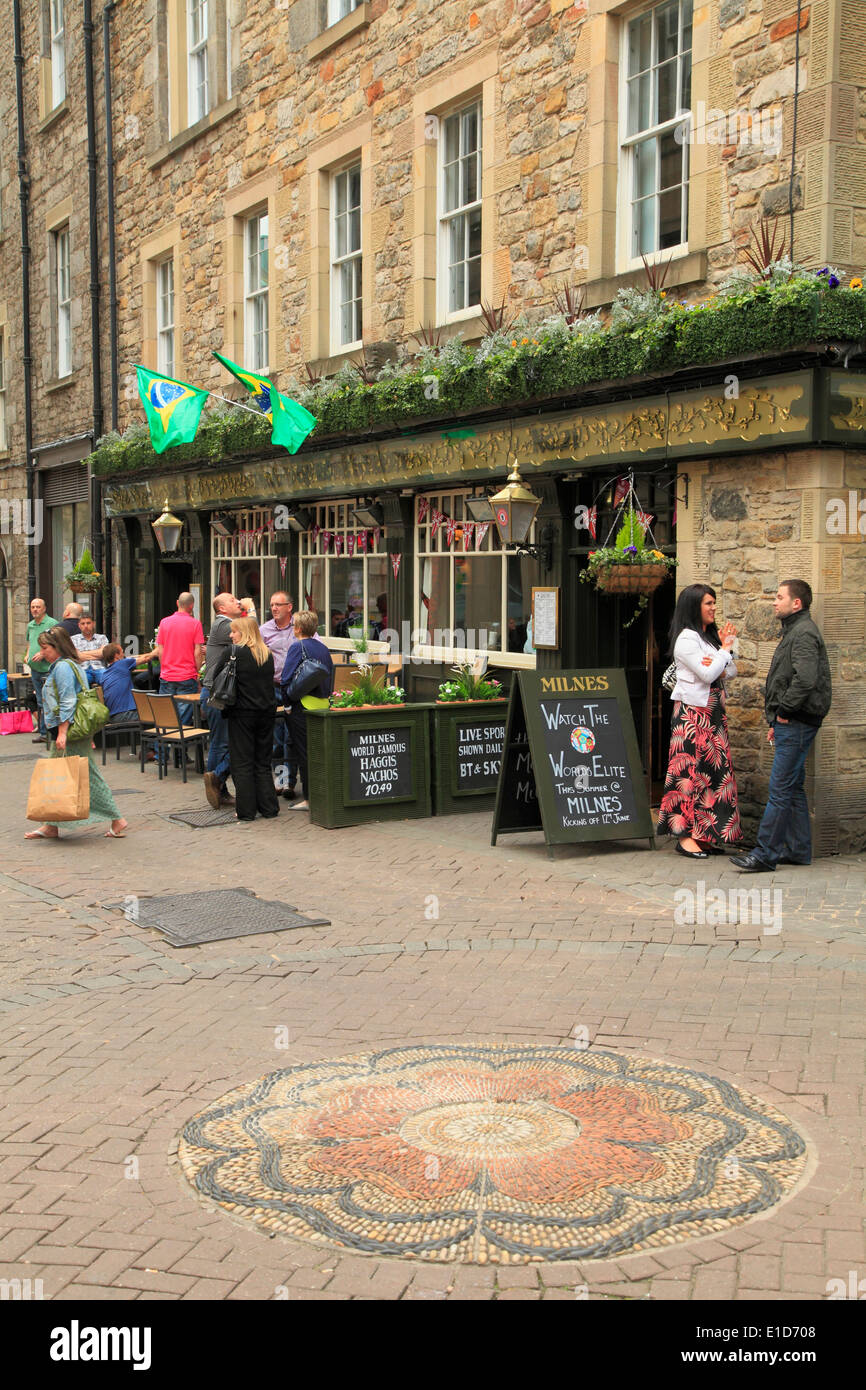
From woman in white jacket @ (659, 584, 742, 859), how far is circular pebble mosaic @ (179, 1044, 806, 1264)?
13.3 ft

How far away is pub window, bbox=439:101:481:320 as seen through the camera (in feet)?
41.1

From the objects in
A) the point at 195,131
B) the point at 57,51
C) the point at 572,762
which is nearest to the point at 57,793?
the point at 572,762

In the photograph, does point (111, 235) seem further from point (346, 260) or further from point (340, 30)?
point (340, 30)

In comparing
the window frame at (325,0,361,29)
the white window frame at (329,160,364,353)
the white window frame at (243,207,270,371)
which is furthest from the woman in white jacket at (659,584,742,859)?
the white window frame at (243,207,270,371)

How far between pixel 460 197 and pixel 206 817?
6717 millimetres

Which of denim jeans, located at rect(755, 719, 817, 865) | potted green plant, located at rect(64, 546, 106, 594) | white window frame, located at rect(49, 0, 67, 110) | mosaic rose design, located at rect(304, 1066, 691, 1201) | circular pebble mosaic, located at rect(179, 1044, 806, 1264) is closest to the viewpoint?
circular pebble mosaic, located at rect(179, 1044, 806, 1264)

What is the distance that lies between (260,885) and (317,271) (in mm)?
9164

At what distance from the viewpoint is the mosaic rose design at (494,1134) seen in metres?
4.00

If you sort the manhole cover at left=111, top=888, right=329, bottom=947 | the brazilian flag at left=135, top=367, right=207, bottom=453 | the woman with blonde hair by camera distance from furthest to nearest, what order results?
1. the brazilian flag at left=135, top=367, right=207, bottom=453
2. the woman with blonde hair
3. the manhole cover at left=111, top=888, right=329, bottom=947

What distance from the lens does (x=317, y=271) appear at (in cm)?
1508

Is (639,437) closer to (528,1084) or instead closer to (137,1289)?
(528,1084)

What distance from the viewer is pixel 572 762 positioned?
9188 mm

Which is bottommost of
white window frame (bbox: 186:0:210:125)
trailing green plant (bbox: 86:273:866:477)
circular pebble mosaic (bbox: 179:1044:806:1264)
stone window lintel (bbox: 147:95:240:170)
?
circular pebble mosaic (bbox: 179:1044:806:1264)

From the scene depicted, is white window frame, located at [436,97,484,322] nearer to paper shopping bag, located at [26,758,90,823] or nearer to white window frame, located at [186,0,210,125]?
paper shopping bag, located at [26,758,90,823]
